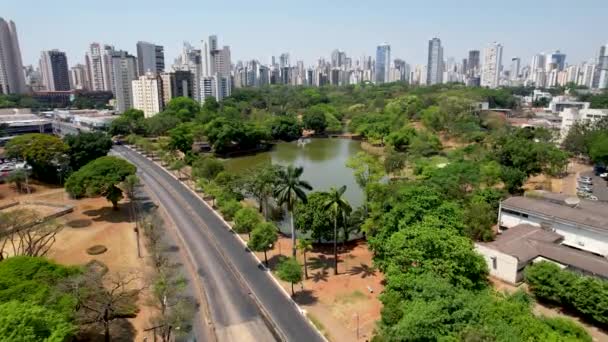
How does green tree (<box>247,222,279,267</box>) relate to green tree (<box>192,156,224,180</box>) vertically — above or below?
below

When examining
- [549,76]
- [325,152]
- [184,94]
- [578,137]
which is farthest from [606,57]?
[184,94]

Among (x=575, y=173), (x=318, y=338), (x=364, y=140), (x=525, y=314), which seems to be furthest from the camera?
(x=364, y=140)

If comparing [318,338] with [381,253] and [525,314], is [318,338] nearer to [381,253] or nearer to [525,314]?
[381,253]

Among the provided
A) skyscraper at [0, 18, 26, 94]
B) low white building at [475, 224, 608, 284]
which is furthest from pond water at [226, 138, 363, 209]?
skyscraper at [0, 18, 26, 94]

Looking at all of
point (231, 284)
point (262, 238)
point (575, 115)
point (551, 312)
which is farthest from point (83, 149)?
point (575, 115)

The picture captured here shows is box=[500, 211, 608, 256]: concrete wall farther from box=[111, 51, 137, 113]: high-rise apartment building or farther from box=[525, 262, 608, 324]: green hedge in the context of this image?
box=[111, 51, 137, 113]: high-rise apartment building

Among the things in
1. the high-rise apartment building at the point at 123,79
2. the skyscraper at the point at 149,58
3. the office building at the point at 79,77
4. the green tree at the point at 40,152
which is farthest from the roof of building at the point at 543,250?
the office building at the point at 79,77
